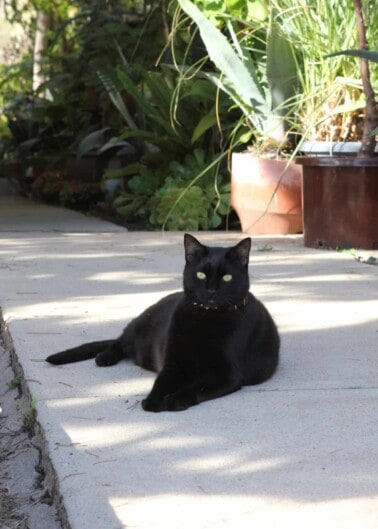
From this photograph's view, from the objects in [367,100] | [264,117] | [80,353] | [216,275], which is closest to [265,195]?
[264,117]

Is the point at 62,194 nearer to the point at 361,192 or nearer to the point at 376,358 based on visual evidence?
the point at 361,192

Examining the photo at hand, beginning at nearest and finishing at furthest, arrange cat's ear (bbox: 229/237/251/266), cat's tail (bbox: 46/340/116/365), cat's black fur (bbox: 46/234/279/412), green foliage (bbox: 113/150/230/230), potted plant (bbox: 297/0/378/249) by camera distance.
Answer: cat's black fur (bbox: 46/234/279/412) → cat's ear (bbox: 229/237/251/266) → cat's tail (bbox: 46/340/116/365) → potted plant (bbox: 297/0/378/249) → green foliage (bbox: 113/150/230/230)

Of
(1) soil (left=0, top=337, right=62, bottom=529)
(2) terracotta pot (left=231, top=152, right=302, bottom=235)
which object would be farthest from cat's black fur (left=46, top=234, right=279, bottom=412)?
(2) terracotta pot (left=231, top=152, right=302, bottom=235)

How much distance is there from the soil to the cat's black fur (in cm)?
25

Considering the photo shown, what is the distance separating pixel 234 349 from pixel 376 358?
0.67 metres

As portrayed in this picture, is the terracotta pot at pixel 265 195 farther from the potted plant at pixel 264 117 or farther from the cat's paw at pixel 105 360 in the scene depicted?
the cat's paw at pixel 105 360

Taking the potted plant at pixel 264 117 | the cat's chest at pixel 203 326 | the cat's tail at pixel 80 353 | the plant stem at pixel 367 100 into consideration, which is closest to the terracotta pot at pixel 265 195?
the potted plant at pixel 264 117

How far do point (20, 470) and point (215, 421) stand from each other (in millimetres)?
576

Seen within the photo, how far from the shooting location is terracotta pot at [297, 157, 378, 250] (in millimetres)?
6391

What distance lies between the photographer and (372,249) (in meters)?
6.53

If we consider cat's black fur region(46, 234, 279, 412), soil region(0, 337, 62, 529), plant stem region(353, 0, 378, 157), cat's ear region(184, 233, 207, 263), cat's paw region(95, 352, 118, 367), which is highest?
plant stem region(353, 0, 378, 157)

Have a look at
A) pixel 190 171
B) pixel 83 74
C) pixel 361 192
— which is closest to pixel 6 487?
pixel 361 192

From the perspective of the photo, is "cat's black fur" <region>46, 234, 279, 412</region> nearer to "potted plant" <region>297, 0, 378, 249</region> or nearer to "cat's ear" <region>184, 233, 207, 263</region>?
"cat's ear" <region>184, 233, 207, 263</region>

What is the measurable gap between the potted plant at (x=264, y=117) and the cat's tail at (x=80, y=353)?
339cm
